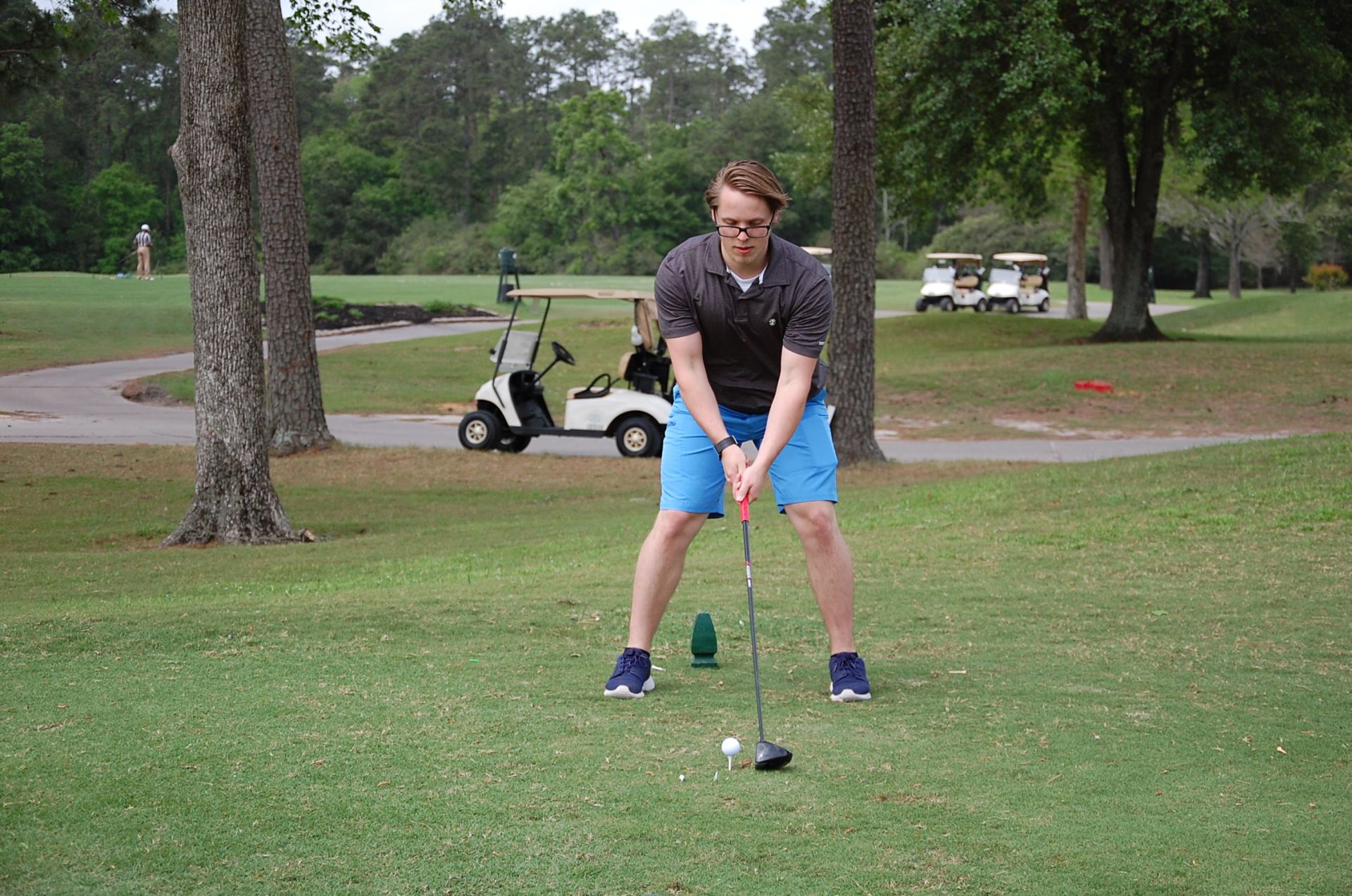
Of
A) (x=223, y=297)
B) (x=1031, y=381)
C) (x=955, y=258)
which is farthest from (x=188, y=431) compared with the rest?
(x=955, y=258)

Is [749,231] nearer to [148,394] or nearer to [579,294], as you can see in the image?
[579,294]

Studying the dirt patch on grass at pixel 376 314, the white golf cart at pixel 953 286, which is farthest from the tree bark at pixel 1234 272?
the dirt patch on grass at pixel 376 314

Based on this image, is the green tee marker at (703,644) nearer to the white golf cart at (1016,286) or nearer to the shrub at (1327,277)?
the white golf cart at (1016,286)

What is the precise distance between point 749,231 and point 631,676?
1.65 m

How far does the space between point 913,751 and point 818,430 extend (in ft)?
4.25

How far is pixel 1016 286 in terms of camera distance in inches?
1928

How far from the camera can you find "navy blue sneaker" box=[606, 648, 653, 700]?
16.1ft

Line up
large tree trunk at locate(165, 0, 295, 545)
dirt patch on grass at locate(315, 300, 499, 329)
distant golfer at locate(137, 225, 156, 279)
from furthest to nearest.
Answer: dirt patch on grass at locate(315, 300, 499, 329) → distant golfer at locate(137, 225, 156, 279) → large tree trunk at locate(165, 0, 295, 545)

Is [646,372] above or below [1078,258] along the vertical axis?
below

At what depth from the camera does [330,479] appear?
14695 mm

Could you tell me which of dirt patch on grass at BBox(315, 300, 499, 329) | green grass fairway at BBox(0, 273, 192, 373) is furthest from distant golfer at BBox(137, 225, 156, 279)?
dirt patch on grass at BBox(315, 300, 499, 329)

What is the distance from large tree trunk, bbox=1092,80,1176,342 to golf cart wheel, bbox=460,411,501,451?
1735 cm

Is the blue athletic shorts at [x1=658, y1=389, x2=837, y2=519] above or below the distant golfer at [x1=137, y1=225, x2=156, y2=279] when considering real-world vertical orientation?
below

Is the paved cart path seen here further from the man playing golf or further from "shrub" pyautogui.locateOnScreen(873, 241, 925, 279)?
"shrub" pyautogui.locateOnScreen(873, 241, 925, 279)
